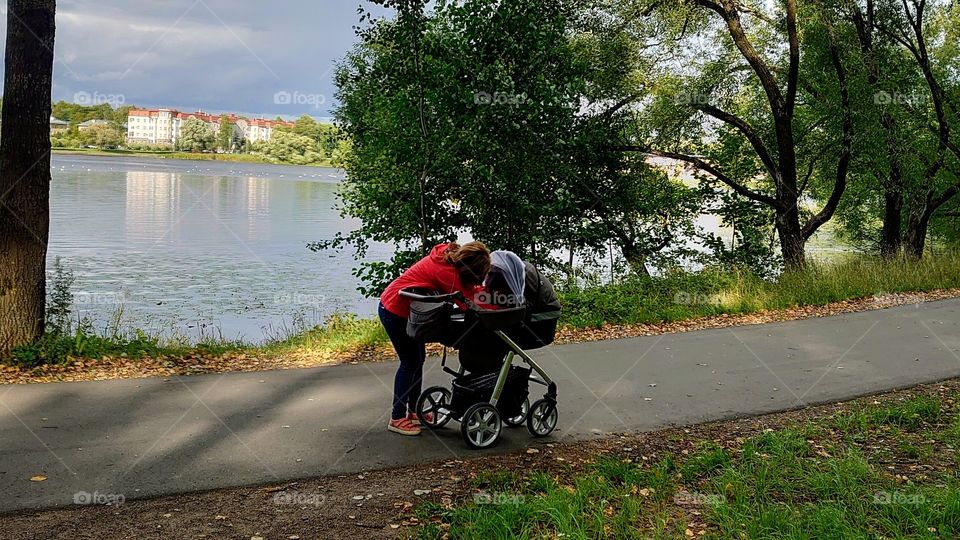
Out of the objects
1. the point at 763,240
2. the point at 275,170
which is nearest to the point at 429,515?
the point at 763,240

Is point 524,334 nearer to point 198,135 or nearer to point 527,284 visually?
point 527,284

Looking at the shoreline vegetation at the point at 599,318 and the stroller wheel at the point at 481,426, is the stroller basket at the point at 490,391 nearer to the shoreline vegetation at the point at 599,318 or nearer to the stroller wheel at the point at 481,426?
the stroller wheel at the point at 481,426

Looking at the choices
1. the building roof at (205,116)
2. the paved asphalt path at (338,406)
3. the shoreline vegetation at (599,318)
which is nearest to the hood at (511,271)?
the paved asphalt path at (338,406)

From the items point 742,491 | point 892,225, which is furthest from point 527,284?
point 892,225

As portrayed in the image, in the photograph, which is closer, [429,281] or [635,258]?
Result: [429,281]

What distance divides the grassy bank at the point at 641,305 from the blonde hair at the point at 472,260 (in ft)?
12.0

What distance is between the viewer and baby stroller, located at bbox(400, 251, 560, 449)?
5855mm

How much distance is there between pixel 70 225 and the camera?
3212 cm

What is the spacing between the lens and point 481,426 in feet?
20.0

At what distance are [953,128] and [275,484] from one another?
1014 inches

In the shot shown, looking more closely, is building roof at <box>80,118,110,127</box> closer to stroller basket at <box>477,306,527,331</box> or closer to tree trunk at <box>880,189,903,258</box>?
tree trunk at <box>880,189,903,258</box>

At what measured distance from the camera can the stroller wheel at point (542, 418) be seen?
20.9 ft

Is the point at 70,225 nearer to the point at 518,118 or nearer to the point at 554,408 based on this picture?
the point at 518,118

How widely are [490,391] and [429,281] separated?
3.30ft
